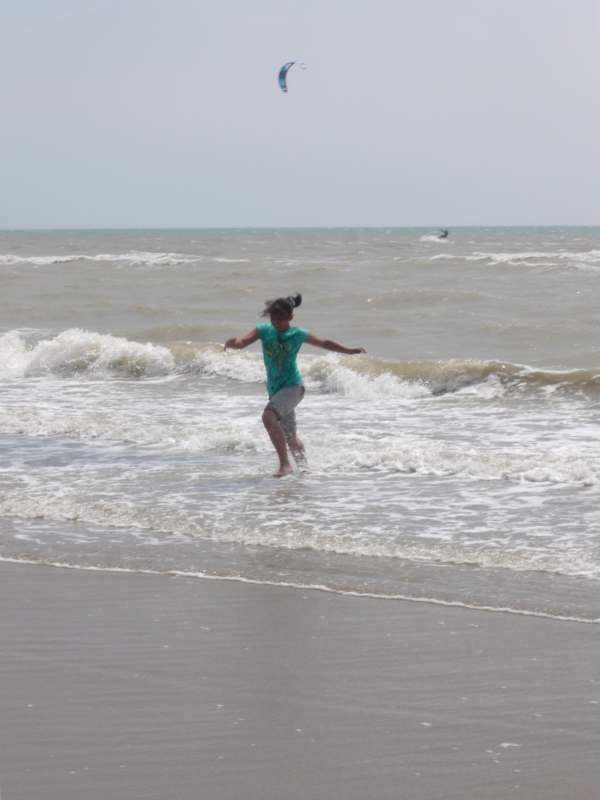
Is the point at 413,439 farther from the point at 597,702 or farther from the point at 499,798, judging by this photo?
the point at 499,798

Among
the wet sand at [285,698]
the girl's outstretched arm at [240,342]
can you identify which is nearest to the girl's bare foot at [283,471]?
the girl's outstretched arm at [240,342]

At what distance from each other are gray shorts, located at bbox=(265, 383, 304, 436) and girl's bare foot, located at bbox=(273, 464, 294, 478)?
1.14ft

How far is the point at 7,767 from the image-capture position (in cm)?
373

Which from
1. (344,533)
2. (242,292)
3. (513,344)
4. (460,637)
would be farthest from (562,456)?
(242,292)

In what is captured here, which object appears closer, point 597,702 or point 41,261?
point 597,702

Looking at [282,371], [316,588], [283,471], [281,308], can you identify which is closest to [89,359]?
[282,371]

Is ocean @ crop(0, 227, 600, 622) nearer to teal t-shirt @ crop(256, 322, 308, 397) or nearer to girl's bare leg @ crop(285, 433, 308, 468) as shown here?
girl's bare leg @ crop(285, 433, 308, 468)

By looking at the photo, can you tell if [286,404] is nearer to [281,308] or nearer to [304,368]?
[281,308]

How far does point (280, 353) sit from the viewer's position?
30.0 ft

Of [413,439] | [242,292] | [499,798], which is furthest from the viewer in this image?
[242,292]

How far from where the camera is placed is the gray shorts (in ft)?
30.1

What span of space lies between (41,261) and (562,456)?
45.1m

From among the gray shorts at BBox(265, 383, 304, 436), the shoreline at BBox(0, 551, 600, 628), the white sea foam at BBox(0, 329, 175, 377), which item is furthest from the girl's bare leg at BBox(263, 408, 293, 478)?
the white sea foam at BBox(0, 329, 175, 377)

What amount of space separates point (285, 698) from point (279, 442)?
15.3 feet
